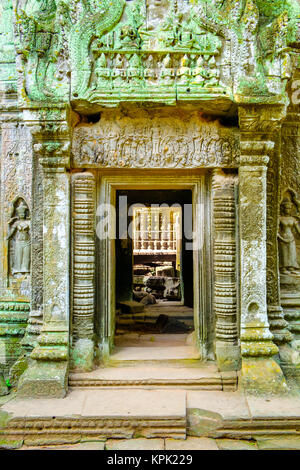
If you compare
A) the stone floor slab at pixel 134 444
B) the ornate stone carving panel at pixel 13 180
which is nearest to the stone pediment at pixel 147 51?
the ornate stone carving panel at pixel 13 180

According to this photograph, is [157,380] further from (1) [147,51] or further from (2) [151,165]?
(1) [147,51]

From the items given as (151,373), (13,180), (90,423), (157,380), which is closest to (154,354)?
(151,373)

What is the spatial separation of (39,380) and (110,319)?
1.03 meters

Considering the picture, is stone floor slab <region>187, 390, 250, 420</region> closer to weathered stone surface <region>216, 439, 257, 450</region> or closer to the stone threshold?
the stone threshold

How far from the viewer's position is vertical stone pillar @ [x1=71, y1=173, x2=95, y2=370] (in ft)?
14.9

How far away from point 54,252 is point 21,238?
1.08 metres

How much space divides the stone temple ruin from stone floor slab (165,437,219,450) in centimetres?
73

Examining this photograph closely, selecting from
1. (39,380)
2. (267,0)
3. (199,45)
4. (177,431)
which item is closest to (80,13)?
(199,45)

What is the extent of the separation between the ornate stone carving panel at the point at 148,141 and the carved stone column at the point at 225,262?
251mm

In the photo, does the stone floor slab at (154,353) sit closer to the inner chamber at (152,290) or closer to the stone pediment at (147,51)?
the inner chamber at (152,290)

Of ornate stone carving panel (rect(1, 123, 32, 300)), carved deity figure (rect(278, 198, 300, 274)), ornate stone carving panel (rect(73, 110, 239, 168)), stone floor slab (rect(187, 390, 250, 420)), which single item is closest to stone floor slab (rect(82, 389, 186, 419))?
stone floor slab (rect(187, 390, 250, 420))

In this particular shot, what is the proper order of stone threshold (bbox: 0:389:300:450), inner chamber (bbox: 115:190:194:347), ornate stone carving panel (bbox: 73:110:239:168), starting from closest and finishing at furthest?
stone threshold (bbox: 0:389:300:450) < ornate stone carving panel (bbox: 73:110:239:168) < inner chamber (bbox: 115:190:194:347)

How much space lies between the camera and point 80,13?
13.9ft

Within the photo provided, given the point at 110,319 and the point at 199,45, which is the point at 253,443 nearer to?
the point at 110,319
